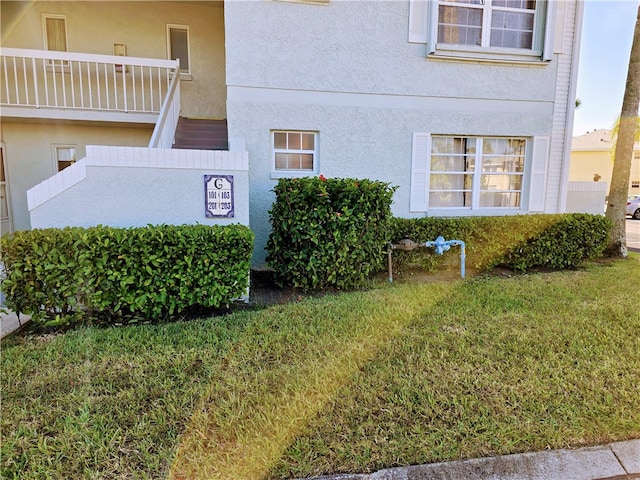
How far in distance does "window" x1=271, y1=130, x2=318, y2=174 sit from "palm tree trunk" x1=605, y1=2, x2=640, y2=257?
259 inches

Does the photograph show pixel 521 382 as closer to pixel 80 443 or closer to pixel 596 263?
pixel 80 443

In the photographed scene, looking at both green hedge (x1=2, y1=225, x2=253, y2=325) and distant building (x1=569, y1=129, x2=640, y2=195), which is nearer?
green hedge (x1=2, y1=225, x2=253, y2=325)

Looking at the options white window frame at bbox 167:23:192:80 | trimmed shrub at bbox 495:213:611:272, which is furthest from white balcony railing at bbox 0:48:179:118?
trimmed shrub at bbox 495:213:611:272

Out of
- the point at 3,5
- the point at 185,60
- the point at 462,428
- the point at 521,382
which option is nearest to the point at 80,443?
the point at 462,428

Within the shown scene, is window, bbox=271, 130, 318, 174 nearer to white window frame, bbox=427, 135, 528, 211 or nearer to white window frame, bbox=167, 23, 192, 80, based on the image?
white window frame, bbox=427, 135, 528, 211

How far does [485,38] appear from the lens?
25.4ft

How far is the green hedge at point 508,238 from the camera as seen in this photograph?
6.97 metres

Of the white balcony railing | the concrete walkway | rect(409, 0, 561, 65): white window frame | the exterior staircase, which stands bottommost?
the concrete walkway

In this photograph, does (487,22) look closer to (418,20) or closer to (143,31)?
(418,20)

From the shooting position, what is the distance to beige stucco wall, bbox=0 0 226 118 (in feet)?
27.5

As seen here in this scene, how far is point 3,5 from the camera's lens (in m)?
8.08

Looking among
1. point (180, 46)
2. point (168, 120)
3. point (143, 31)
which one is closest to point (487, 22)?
point (168, 120)

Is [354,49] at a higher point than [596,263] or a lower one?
higher

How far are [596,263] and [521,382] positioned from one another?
621 cm
